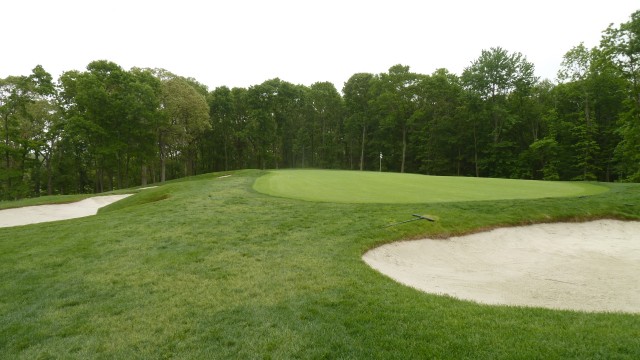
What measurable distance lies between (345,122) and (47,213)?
4799 centimetres

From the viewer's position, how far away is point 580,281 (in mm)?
6648

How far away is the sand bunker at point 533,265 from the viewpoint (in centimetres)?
585

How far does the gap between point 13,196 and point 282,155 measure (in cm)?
4259

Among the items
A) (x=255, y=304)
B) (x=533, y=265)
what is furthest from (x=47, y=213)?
(x=533, y=265)

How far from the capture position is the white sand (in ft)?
54.1

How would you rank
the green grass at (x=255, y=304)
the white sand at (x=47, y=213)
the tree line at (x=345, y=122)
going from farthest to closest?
the tree line at (x=345, y=122)
the white sand at (x=47, y=213)
the green grass at (x=255, y=304)

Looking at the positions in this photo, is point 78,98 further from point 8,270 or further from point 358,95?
point 358,95

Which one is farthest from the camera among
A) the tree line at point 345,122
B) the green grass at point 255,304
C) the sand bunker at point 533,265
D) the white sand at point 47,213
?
the tree line at point 345,122

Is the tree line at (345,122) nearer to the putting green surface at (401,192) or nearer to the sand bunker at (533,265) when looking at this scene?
the putting green surface at (401,192)

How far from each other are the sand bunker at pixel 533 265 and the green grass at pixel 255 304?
605 millimetres

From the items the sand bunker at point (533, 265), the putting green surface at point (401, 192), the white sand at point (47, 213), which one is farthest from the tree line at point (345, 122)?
the sand bunker at point (533, 265)

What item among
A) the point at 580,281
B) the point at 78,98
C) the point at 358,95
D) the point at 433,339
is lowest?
the point at 580,281

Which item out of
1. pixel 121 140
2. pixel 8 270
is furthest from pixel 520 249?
pixel 121 140

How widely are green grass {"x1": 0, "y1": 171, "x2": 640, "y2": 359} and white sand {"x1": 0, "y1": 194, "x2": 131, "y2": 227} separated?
23.2ft
